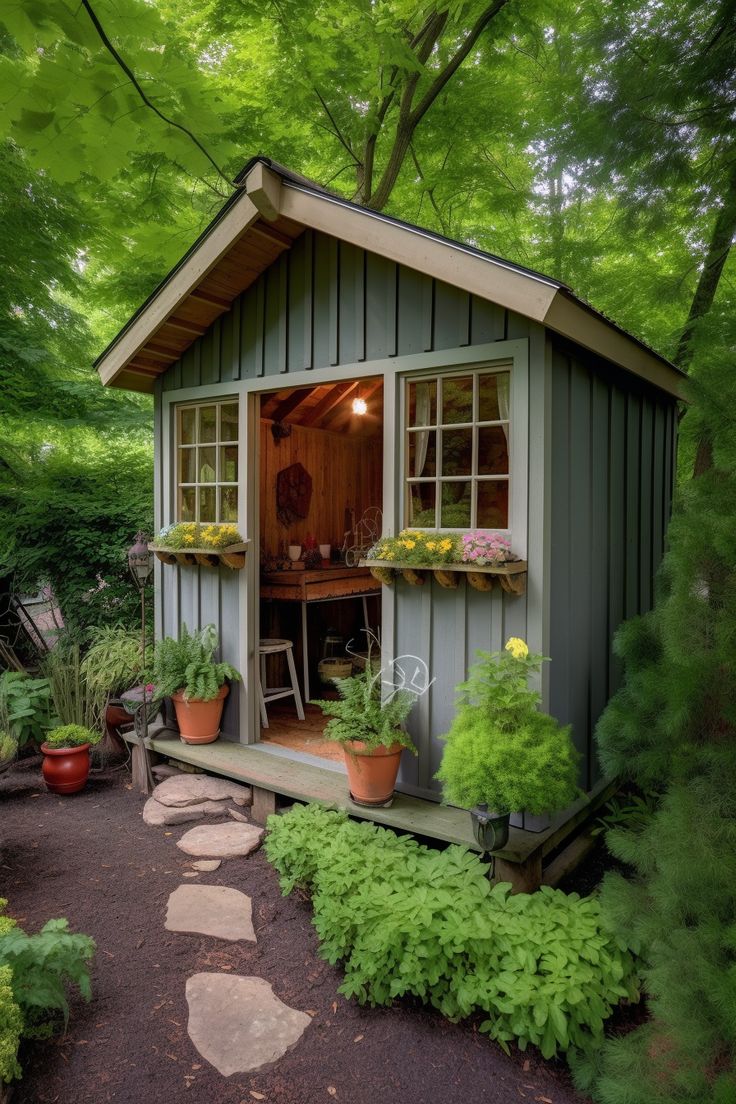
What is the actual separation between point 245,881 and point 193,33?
25.0ft

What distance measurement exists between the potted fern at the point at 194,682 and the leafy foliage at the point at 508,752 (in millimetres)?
2062

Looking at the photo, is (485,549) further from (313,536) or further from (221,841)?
(313,536)

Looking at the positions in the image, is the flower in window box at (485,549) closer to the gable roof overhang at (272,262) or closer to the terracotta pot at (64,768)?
the gable roof overhang at (272,262)

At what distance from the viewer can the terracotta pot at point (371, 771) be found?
3.48 metres

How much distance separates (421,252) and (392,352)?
2.00 ft

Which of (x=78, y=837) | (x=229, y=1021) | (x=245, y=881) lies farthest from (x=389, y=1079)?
(x=78, y=837)

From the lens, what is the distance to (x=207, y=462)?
4914 mm

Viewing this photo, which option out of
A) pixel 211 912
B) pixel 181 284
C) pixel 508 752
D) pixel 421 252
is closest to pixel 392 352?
pixel 421 252

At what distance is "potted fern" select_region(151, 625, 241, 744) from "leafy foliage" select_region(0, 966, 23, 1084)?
7.92 feet

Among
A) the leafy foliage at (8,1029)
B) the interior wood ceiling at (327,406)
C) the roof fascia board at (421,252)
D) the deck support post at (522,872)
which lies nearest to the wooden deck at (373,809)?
the deck support post at (522,872)

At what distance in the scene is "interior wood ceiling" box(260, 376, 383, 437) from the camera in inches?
247

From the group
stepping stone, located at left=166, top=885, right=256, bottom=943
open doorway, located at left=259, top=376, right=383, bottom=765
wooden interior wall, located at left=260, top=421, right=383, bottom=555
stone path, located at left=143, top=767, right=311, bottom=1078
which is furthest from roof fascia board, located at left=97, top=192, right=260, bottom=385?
stepping stone, located at left=166, top=885, right=256, bottom=943

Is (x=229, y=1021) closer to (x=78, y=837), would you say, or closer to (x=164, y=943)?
(x=164, y=943)

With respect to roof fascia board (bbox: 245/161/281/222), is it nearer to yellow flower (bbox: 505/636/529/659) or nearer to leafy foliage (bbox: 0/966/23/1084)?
yellow flower (bbox: 505/636/529/659)
